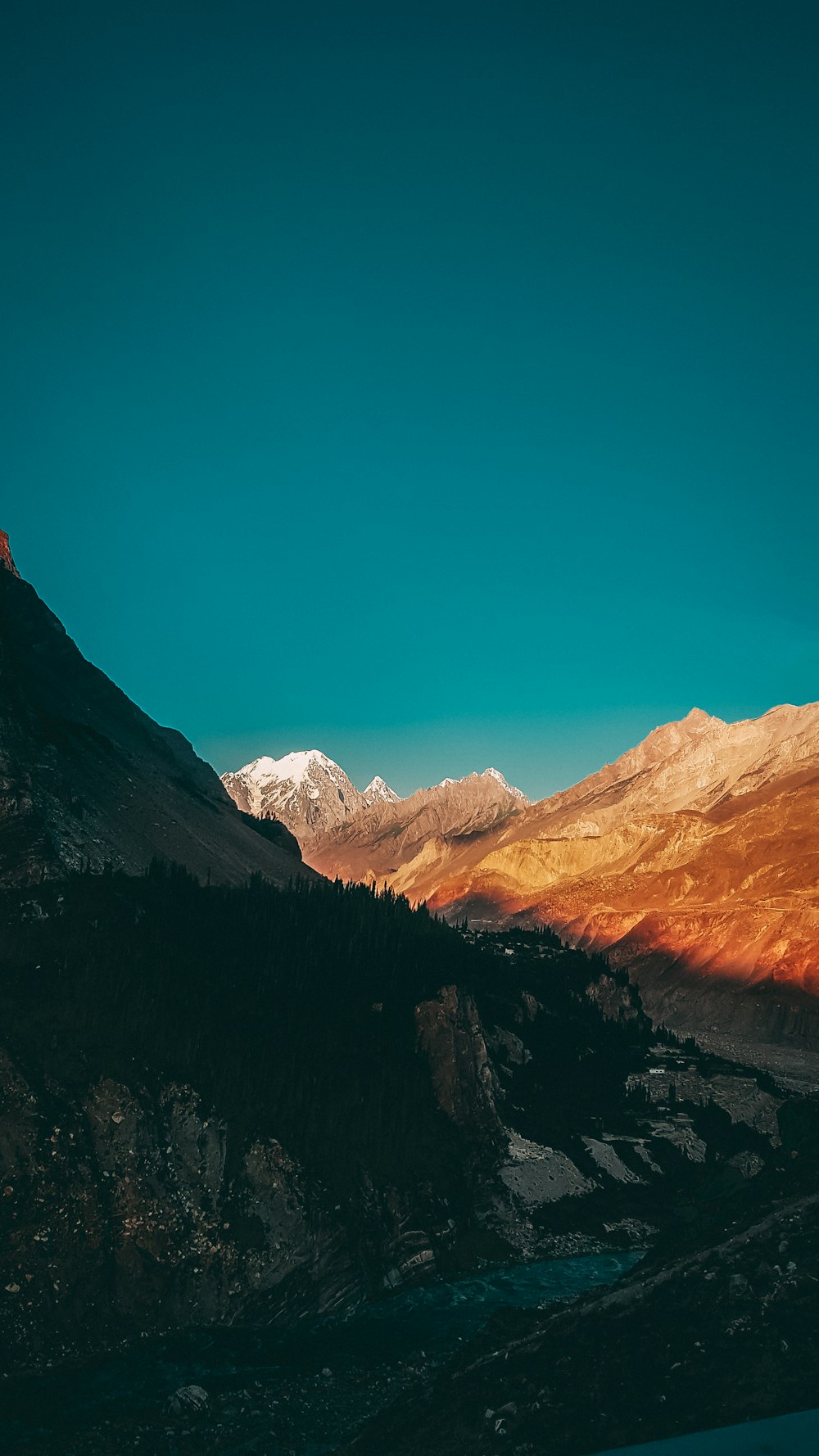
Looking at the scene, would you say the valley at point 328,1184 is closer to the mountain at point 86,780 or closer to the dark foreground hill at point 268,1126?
the dark foreground hill at point 268,1126

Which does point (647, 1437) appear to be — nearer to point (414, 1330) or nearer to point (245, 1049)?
point (414, 1330)

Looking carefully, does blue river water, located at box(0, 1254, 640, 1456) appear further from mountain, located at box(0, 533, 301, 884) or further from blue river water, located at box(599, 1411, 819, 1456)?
mountain, located at box(0, 533, 301, 884)

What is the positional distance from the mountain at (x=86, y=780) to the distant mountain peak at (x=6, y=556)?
0.25m

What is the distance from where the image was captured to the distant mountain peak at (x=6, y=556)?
132 meters

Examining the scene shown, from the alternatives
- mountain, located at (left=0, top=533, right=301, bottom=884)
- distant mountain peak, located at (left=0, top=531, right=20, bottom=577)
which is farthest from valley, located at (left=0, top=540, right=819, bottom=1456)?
distant mountain peak, located at (left=0, top=531, right=20, bottom=577)

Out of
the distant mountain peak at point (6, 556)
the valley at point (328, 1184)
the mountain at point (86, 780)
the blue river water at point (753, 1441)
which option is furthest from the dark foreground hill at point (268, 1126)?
the distant mountain peak at point (6, 556)

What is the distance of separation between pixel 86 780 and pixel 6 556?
52.2 m

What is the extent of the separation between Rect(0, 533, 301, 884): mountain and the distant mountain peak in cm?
25

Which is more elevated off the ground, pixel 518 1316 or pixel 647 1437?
pixel 647 1437

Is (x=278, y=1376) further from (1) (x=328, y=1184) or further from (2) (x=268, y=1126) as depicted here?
(2) (x=268, y=1126)

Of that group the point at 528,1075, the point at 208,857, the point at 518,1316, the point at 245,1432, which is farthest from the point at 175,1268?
the point at 208,857

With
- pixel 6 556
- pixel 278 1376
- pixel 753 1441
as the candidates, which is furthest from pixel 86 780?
pixel 753 1441

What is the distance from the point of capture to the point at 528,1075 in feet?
276

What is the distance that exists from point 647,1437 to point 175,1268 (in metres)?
28.4
